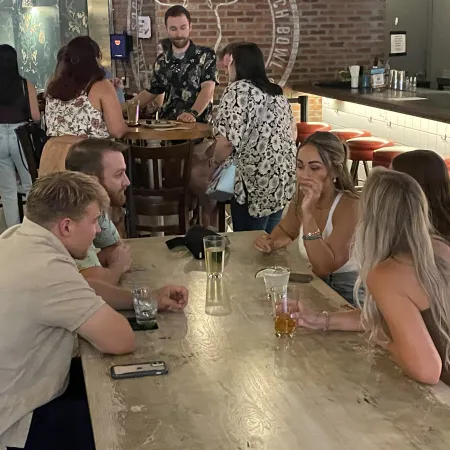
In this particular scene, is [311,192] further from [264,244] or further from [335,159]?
[264,244]

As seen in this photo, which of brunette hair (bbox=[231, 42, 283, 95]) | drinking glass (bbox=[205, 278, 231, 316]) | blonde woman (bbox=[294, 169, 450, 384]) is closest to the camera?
blonde woman (bbox=[294, 169, 450, 384])

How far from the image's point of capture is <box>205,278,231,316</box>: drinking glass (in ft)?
8.27

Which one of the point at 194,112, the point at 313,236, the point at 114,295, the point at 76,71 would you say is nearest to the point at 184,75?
the point at 194,112

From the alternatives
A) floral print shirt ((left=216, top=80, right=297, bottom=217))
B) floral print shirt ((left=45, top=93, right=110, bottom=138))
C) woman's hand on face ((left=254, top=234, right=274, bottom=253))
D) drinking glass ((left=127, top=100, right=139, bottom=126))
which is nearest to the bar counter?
floral print shirt ((left=216, top=80, right=297, bottom=217))

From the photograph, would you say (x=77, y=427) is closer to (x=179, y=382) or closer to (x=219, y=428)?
(x=179, y=382)

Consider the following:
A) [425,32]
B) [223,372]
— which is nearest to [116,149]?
[223,372]

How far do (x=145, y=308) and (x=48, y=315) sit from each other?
0.37m

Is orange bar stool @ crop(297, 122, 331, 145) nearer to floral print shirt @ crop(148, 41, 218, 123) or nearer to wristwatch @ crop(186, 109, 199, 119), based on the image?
floral print shirt @ crop(148, 41, 218, 123)

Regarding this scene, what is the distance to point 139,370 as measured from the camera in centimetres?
205

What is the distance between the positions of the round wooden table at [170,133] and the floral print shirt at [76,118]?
0.29 metres

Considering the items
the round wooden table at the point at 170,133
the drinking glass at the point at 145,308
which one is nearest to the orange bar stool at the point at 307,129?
the round wooden table at the point at 170,133

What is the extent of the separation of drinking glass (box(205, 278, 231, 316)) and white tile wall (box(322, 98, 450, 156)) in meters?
3.82

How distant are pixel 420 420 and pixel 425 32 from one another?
9.57 m

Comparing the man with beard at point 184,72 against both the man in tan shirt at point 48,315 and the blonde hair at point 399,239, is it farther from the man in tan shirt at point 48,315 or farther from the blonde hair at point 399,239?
the blonde hair at point 399,239
